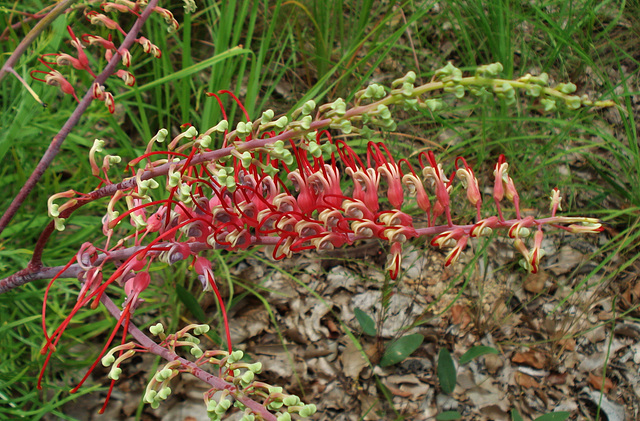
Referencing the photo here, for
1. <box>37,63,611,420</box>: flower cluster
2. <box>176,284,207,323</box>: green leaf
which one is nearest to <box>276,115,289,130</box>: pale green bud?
<box>37,63,611,420</box>: flower cluster

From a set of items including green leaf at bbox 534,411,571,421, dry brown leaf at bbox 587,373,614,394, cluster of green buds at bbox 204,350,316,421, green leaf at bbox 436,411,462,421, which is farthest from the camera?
dry brown leaf at bbox 587,373,614,394

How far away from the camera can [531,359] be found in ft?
5.98

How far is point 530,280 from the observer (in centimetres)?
197

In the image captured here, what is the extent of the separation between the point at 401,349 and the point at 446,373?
0.17 m

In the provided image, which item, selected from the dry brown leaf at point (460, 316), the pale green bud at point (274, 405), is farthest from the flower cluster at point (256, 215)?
the dry brown leaf at point (460, 316)

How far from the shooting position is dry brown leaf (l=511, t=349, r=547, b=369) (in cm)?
181

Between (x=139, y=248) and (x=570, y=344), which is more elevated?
(x=139, y=248)

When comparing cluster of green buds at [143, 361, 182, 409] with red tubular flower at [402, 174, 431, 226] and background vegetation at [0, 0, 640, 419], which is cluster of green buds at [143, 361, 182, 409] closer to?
red tubular flower at [402, 174, 431, 226]

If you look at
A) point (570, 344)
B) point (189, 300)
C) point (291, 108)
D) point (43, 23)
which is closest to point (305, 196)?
point (43, 23)

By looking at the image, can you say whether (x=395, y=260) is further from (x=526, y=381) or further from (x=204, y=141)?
(x=526, y=381)

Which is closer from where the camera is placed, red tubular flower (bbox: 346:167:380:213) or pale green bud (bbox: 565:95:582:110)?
pale green bud (bbox: 565:95:582:110)

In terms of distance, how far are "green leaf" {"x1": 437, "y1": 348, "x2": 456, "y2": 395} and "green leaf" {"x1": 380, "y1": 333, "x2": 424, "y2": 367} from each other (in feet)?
→ 0.32

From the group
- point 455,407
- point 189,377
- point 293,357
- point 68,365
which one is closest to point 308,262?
point 293,357

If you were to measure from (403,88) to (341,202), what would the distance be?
29cm
